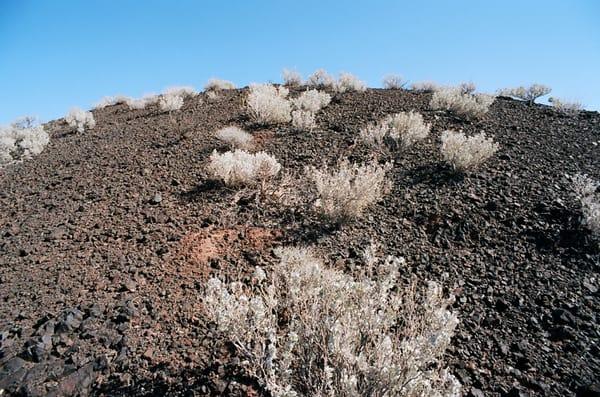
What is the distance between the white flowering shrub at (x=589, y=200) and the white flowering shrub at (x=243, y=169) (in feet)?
12.3

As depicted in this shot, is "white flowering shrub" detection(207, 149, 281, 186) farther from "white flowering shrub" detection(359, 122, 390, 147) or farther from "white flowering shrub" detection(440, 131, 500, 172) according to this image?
"white flowering shrub" detection(440, 131, 500, 172)

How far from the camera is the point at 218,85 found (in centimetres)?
1147

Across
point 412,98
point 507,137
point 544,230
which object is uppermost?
point 412,98

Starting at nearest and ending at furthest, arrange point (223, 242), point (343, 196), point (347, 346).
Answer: point (347, 346), point (223, 242), point (343, 196)

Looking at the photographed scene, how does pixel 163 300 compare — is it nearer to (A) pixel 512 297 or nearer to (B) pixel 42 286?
(B) pixel 42 286

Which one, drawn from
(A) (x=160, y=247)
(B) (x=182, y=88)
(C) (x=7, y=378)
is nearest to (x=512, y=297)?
(A) (x=160, y=247)

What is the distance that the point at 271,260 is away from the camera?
11.8 feet

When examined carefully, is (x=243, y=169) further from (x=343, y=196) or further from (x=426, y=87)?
(x=426, y=87)

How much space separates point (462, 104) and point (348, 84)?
3353 mm

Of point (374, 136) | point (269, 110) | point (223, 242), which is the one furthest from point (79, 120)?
point (374, 136)

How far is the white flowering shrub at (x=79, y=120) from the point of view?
9.14m

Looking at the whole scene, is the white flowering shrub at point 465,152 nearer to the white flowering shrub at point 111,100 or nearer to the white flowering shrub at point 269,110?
the white flowering shrub at point 269,110

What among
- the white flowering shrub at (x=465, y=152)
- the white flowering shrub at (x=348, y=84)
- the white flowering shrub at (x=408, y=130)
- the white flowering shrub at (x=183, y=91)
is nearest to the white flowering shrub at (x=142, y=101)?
the white flowering shrub at (x=183, y=91)

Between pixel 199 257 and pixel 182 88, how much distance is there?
918 cm
